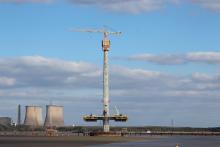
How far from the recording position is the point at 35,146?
278 feet

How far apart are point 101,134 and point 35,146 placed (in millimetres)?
98073

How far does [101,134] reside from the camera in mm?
182125

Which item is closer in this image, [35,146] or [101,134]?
[35,146]
